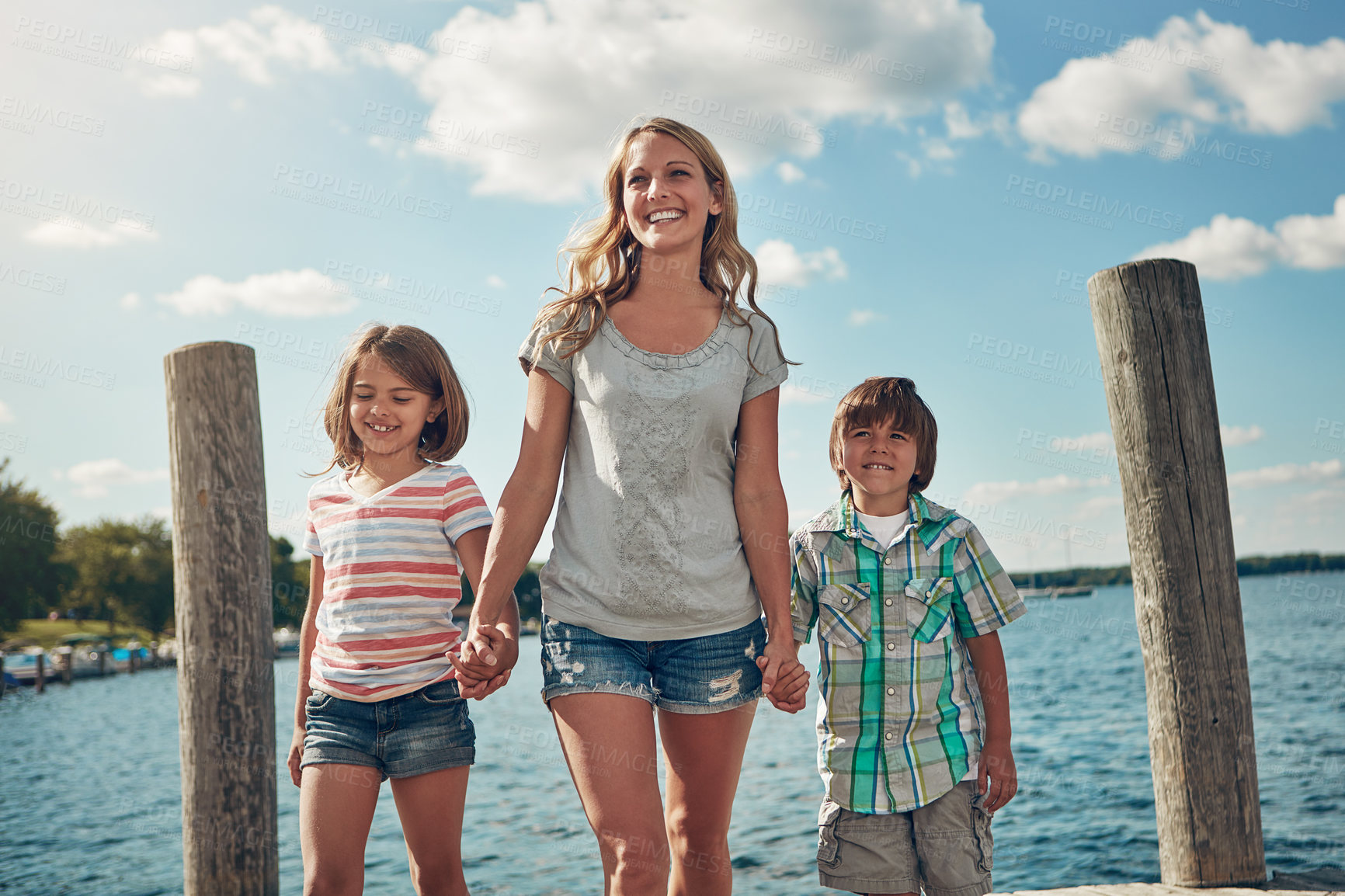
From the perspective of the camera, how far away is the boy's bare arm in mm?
2926

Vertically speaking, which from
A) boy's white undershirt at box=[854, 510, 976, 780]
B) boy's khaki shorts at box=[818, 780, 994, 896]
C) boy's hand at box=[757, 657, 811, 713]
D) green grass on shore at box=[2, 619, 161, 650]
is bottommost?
green grass on shore at box=[2, 619, 161, 650]

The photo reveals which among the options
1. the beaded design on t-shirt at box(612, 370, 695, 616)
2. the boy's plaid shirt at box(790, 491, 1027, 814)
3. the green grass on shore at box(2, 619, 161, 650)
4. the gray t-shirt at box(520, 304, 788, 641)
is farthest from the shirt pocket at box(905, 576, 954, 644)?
the green grass on shore at box(2, 619, 161, 650)

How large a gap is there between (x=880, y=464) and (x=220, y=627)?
10.7 feet

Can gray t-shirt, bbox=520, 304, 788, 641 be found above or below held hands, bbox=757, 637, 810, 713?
above

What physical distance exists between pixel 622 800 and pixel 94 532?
79036 millimetres

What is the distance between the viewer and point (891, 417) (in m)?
3.08

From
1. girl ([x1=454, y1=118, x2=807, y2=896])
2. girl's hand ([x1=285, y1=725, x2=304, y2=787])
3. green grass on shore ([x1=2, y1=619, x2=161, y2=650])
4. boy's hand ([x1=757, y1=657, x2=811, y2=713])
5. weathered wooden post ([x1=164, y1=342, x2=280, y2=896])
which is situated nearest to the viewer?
girl ([x1=454, y1=118, x2=807, y2=896])

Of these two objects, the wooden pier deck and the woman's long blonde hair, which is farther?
the wooden pier deck

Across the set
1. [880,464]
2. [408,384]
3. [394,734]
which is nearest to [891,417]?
[880,464]

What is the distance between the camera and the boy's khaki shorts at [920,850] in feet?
9.44

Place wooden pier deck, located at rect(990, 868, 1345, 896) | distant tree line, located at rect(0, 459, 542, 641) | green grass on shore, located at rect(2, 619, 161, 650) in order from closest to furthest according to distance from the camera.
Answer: wooden pier deck, located at rect(990, 868, 1345, 896), distant tree line, located at rect(0, 459, 542, 641), green grass on shore, located at rect(2, 619, 161, 650)

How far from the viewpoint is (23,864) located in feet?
46.7

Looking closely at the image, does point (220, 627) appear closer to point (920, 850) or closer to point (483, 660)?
point (483, 660)

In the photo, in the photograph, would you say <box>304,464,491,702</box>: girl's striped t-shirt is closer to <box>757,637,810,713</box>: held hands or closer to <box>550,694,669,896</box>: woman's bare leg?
<box>550,694,669,896</box>: woman's bare leg
